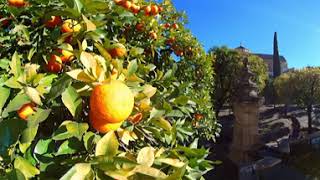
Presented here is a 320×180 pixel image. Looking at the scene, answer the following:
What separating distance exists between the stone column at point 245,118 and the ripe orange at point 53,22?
444 inches

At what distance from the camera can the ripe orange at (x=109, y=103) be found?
973 millimetres

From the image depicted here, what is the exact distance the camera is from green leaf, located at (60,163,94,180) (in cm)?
89

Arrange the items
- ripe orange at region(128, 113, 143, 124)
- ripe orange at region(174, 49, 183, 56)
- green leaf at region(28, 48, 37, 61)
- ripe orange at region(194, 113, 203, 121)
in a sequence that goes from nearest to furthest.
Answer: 1. ripe orange at region(128, 113, 143, 124)
2. green leaf at region(28, 48, 37, 61)
3. ripe orange at region(174, 49, 183, 56)
4. ripe orange at region(194, 113, 203, 121)

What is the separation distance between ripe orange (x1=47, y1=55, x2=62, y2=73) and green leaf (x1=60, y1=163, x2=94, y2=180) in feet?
1.79

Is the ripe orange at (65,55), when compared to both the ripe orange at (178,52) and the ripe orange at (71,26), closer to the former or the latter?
the ripe orange at (71,26)

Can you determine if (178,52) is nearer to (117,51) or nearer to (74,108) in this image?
(117,51)

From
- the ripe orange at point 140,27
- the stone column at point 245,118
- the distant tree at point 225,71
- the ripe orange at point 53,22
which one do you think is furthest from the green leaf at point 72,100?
the distant tree at point 225,71

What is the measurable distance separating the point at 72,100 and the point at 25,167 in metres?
0.21

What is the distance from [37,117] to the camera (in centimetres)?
101

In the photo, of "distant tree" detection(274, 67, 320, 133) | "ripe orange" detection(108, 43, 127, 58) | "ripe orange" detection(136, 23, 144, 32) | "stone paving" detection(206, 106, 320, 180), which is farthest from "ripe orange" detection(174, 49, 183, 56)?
"distant tree" detection(274, 67, 320, 133)

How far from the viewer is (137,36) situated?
298 cm

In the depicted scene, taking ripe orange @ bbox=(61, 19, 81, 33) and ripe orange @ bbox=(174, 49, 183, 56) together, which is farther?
ripe orange @ bbox=(174, 49, 183, 56)

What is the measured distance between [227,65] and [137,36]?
21.1 metres

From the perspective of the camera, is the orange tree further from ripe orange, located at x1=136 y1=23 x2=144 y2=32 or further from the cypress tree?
the cypress tree
